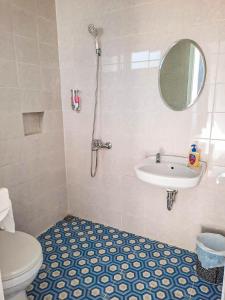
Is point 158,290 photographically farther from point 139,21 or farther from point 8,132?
point 139,21

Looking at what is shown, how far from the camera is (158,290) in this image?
1628 mm

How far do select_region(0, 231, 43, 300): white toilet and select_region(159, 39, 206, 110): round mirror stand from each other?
1.45 meters

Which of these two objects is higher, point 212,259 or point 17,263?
point 17,263

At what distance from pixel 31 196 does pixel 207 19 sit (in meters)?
2.03

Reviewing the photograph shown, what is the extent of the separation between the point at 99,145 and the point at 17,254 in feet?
3.84

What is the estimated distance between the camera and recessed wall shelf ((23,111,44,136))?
2.08m

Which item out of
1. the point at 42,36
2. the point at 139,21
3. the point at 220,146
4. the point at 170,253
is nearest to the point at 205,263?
the point at 170,253

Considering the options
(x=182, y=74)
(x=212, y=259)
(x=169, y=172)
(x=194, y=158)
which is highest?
(x=182, y=74)

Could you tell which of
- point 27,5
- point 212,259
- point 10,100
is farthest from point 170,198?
point 27,5

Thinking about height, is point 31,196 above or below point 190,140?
below

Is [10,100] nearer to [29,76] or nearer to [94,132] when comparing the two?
[29,76]

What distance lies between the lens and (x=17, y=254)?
136cm

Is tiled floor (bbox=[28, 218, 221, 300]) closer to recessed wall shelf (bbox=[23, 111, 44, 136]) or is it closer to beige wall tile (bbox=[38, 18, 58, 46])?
recessed wall shelf (bbox=[23, 111, 44, 136])

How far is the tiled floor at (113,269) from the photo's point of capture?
161 centimetres
